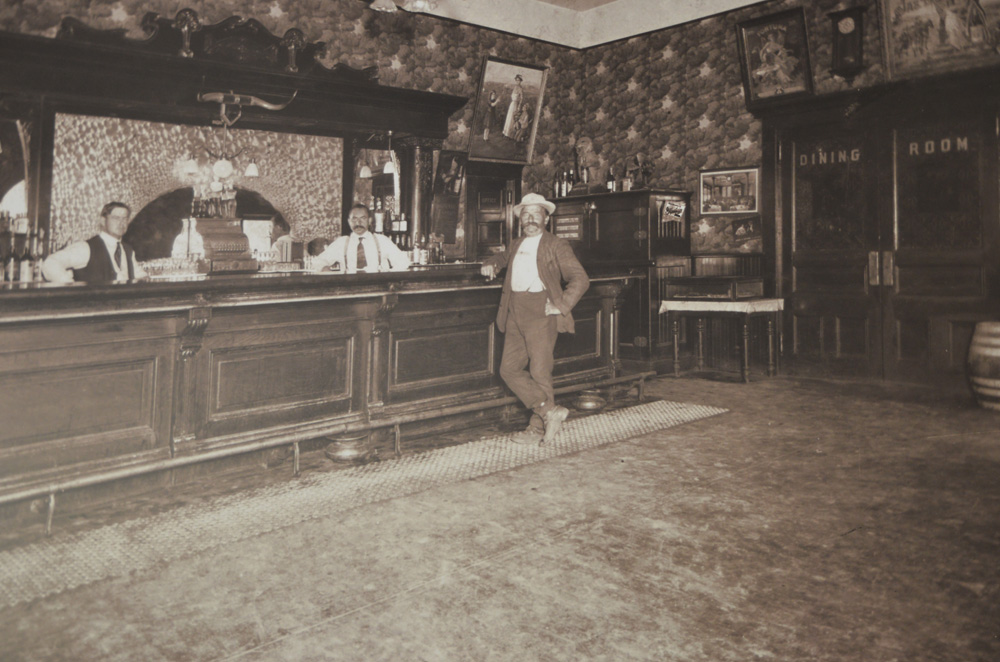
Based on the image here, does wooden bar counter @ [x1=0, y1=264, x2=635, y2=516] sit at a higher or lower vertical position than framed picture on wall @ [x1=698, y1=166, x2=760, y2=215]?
lower

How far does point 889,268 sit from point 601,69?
4.29 meters

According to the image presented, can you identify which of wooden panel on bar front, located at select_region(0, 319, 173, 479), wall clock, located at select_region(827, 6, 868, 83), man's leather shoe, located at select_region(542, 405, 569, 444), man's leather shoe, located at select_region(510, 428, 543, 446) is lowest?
man's leather shoe, located at select_region(510, 428, 543, 446)

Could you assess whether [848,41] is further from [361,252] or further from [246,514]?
[246,514]

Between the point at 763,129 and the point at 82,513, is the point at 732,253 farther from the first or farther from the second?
the point at 82,513

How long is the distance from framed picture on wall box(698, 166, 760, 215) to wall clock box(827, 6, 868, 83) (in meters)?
1.24

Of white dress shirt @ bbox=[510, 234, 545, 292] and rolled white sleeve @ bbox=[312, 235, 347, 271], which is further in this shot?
rolled white sleeve @ bbox=[312, 235, 347, 271]

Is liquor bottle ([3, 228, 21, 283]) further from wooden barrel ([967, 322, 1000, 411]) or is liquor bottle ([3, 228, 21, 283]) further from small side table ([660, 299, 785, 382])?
wooden barrel ([967, 322, 1000, 411])

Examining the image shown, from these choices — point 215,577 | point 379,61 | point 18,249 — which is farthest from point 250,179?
point 215,577

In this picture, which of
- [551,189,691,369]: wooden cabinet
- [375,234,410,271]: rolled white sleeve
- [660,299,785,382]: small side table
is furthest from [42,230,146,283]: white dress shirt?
[660,299,785,382]: small side table

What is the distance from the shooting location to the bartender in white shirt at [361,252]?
6340mm

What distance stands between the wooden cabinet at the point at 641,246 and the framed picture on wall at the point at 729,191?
0.22m

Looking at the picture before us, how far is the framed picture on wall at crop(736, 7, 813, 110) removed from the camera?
7152 mm

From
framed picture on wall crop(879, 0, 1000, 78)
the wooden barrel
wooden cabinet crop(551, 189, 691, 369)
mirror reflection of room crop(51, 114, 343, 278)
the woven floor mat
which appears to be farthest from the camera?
wooden cabinet crop(551, 189, 691, 369)

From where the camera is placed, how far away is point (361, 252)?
6.42m
